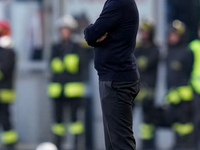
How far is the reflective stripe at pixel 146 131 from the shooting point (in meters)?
9.59

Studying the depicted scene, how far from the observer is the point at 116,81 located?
527 cm

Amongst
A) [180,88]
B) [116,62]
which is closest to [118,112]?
[116,62]

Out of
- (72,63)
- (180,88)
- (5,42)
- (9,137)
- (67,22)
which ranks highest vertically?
(67,22)

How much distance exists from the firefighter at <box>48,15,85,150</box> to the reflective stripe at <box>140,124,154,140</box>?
880mm

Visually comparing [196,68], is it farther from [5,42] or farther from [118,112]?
[118,112]

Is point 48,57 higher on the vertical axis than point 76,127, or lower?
higher

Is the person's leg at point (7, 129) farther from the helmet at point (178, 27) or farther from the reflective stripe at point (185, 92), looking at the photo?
the helmet at point (178, 27)

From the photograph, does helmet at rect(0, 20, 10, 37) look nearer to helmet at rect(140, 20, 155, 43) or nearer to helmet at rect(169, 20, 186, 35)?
helmet at rect(140, 20, 155, 43)

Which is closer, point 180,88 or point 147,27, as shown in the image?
point 180,88

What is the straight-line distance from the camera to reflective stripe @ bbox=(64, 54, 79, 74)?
935 centimetres

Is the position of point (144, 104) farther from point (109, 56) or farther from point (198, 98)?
point (109, 56)

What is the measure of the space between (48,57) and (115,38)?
188 inches

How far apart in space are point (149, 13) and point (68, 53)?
1469 millimetres

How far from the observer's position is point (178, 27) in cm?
948
